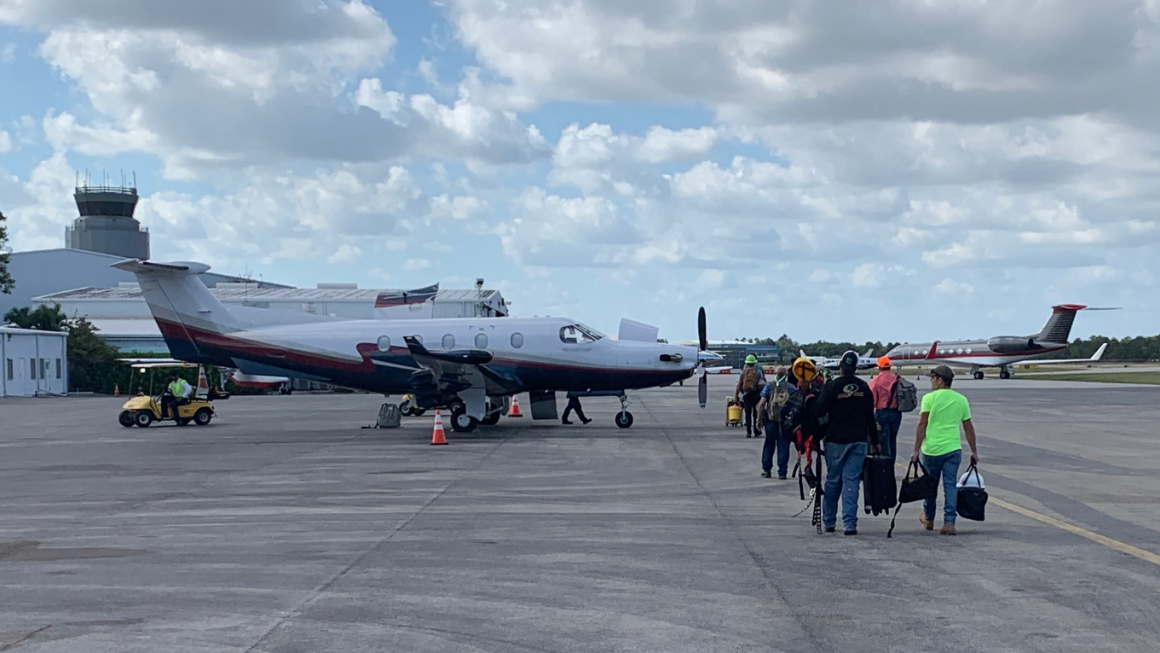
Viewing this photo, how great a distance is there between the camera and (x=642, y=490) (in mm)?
15492

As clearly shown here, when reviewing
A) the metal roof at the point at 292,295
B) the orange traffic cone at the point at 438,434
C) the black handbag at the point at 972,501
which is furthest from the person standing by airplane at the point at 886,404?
the metal roof at the point at 292,295

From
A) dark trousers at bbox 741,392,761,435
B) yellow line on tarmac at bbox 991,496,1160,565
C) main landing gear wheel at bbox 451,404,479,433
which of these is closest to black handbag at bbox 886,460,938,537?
yellow line on tarmac at bbox 991,496,1160,565

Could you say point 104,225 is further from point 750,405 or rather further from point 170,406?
point 750,405

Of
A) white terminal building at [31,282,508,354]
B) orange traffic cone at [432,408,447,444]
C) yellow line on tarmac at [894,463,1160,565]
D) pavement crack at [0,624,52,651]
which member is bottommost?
yellow line on tarmac at [894,463,1160,565]

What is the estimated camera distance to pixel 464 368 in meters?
26.8

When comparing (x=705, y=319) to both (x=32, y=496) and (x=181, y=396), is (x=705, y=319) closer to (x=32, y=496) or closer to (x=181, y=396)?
(x=181, y=396)

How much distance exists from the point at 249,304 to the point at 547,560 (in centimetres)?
7039

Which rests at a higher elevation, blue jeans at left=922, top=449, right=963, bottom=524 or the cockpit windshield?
the cockpit windshield

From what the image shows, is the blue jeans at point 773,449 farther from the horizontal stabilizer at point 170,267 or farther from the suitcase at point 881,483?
the horizontal stabilizer at point 170,267

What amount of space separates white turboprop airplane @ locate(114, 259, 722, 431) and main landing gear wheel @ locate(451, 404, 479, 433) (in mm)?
28

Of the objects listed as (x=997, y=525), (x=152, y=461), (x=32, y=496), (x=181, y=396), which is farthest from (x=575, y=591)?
(x=181, y=396)

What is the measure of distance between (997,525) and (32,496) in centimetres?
1240

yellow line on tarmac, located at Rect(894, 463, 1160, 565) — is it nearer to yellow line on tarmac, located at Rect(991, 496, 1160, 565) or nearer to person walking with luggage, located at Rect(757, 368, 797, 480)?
yellow line on tarmac, located at Rect(991, 496, 1160, 565)

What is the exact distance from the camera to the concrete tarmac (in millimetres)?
7223
